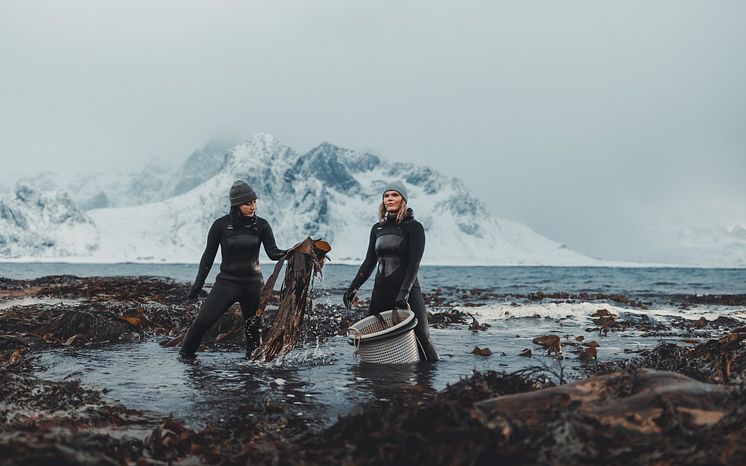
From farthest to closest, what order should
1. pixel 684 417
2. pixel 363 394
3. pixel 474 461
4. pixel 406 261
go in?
pixel 406 261, pixel 363 394, pixel 684 417, pixel 474 461

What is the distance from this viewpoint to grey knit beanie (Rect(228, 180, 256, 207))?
809 centimetres

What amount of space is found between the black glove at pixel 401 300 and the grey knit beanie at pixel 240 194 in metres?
2.57

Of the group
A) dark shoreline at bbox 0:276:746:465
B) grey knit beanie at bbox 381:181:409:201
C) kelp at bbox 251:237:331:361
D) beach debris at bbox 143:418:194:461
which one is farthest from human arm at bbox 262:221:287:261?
beach debris at bbox 143:418:194:461

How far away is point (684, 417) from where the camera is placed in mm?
3260

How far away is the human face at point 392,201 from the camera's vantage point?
802 cm

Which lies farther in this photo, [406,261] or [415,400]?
[406,261]

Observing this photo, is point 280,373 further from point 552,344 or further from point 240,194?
point 552,344

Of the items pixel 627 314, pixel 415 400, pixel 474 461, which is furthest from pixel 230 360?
pixel 627 314

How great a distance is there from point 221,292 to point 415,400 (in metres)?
3.67

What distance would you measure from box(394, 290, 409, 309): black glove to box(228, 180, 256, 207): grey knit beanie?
2567 millimetres

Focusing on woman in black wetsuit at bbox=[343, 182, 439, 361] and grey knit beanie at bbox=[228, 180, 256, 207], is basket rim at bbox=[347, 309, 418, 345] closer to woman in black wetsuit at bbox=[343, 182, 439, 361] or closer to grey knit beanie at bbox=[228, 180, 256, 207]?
woman in black wetsuit at bbox=[343, 182, 439, 361]

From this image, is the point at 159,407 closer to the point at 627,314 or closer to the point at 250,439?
the point at 250,439

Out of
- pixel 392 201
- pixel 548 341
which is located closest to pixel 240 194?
pixel 392 201

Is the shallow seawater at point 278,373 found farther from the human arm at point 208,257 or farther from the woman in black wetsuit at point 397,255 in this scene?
the human arm at point 208,257
